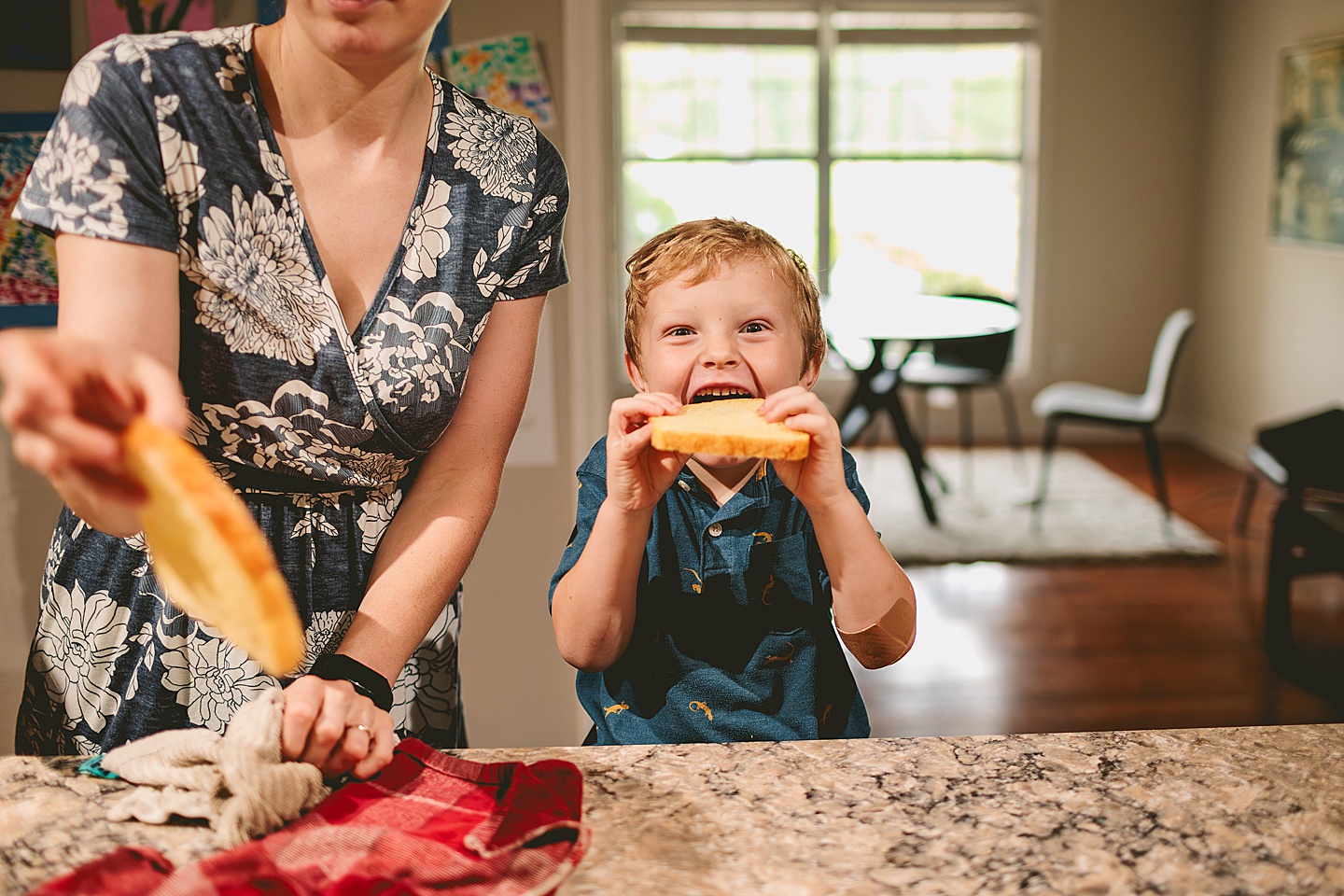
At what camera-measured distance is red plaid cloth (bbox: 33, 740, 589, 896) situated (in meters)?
0.72

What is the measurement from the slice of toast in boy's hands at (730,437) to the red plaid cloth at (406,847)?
11.7 inches

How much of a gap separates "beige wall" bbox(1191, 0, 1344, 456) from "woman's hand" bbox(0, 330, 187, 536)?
6.23 metres

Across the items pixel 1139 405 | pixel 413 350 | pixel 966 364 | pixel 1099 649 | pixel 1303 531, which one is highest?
pixel 413 350

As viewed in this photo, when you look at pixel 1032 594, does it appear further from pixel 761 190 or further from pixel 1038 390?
pixel 761 190

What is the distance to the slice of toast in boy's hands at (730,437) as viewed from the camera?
97 cm

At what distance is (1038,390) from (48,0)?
6.47m

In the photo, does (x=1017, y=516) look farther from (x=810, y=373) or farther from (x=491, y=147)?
(x=491, y=147)

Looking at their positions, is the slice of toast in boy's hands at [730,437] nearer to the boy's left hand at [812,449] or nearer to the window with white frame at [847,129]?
the boy's left hand at [812,449]

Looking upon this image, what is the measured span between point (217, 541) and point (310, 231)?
51 centimetres

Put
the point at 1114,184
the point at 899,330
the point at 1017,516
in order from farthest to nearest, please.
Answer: the point at 1114,184
the point at 1017,516
the point at 899,330

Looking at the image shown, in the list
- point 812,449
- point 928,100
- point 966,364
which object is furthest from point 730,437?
point 928,100

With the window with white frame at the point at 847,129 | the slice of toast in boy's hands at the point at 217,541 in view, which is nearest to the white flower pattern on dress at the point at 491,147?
the slice of toast in boy's hands at the point at 217,541

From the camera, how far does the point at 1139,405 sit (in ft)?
17.5

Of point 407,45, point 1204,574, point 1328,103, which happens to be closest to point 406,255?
point 407,45
